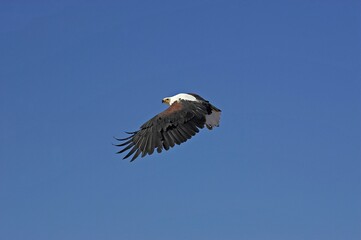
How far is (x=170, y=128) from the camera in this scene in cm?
1850

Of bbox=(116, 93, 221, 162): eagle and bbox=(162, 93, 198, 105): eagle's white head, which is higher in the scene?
bbox=(162, 93, 198, 105): eagle's white head

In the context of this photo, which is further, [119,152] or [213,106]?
[213,106]

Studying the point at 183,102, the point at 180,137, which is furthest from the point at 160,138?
the point at 183,102

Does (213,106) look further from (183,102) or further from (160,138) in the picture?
(160,138)

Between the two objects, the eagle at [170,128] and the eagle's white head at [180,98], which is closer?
the eagle at [170,128]

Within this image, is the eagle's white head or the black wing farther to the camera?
the eagle's white head

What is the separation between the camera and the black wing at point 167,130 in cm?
1803

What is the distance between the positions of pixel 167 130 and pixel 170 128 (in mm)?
105

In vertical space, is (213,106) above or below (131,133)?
above

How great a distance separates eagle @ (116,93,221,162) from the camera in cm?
1805

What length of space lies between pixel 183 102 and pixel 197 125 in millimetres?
1026

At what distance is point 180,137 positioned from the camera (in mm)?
18328

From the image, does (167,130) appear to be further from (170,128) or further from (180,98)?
(180,98)

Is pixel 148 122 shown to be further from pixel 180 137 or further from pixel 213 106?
pixel 213 106
